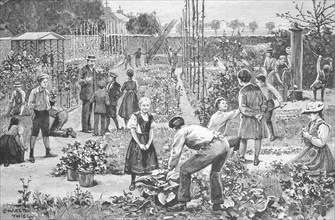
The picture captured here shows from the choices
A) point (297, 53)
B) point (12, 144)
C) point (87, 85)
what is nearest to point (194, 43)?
point (297, 53)

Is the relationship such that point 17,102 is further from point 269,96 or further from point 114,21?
point 269,96

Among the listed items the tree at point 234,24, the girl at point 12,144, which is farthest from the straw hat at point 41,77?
the tree at point 234,24

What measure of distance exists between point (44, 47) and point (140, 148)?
1502 millimetres

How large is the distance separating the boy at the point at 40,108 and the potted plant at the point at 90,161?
0.37 m

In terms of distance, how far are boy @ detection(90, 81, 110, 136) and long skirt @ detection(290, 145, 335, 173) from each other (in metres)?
1.93

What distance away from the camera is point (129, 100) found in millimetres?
6840

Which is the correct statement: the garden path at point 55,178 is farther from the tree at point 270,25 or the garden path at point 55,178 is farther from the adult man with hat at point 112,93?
the tree at point 270,25

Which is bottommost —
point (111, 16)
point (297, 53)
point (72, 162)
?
point (72, 162)

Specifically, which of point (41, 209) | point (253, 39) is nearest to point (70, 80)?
point (41, 209)

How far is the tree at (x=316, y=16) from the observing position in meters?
7.08

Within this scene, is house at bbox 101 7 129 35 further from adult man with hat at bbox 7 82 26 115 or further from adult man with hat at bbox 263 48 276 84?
adult man with hat at bbox 263 48 276 84

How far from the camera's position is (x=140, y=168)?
6539 mm

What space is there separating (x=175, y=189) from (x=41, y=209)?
4.18 ft

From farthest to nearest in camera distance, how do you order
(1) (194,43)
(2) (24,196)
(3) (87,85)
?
(1) (194,43) < (3) (87,85) < (2) (24,196)
